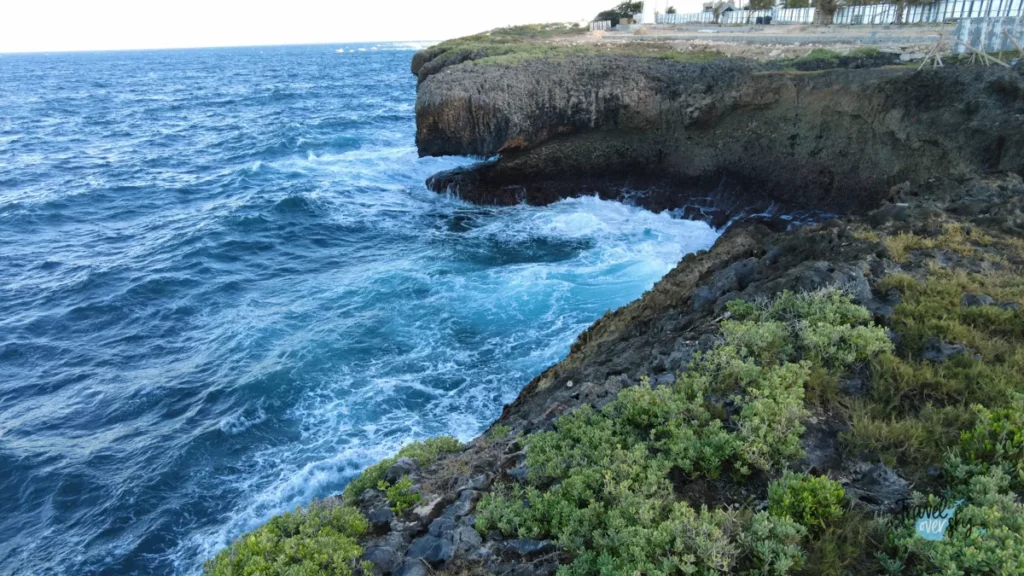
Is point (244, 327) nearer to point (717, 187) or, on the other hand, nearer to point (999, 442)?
point (999, 442)

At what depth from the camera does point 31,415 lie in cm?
1552

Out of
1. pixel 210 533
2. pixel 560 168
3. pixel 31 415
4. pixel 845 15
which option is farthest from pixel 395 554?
pixel 845 15

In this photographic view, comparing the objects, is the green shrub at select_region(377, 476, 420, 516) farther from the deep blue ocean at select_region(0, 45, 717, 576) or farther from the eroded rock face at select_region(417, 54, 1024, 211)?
the eroded rock face at select_region(417, 54, 1024, 211)

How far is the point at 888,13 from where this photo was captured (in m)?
47.6

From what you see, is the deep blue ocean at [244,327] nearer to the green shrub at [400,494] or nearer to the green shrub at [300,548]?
the green shrub at [400,494]

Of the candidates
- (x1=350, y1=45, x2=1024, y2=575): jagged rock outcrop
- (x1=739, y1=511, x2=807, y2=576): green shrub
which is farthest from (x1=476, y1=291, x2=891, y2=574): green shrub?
(x1=350, y1=45, x2=1024, y2=575): jagged rock outcrop

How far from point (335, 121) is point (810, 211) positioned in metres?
47.1

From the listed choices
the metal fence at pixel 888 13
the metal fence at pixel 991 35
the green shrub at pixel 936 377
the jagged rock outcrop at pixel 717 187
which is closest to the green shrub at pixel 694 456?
the jagged rock outcrop at pixel 717 187

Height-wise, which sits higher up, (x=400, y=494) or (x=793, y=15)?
(x=793, y=15)

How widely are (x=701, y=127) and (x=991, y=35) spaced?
500 inches

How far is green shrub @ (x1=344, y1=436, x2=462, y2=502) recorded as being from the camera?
834 cm

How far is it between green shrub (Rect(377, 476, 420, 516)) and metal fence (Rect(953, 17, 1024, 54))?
29.8m

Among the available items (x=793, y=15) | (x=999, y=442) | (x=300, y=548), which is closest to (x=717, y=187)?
(x=999, y=442)

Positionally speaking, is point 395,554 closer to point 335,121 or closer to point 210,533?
point 210,533
